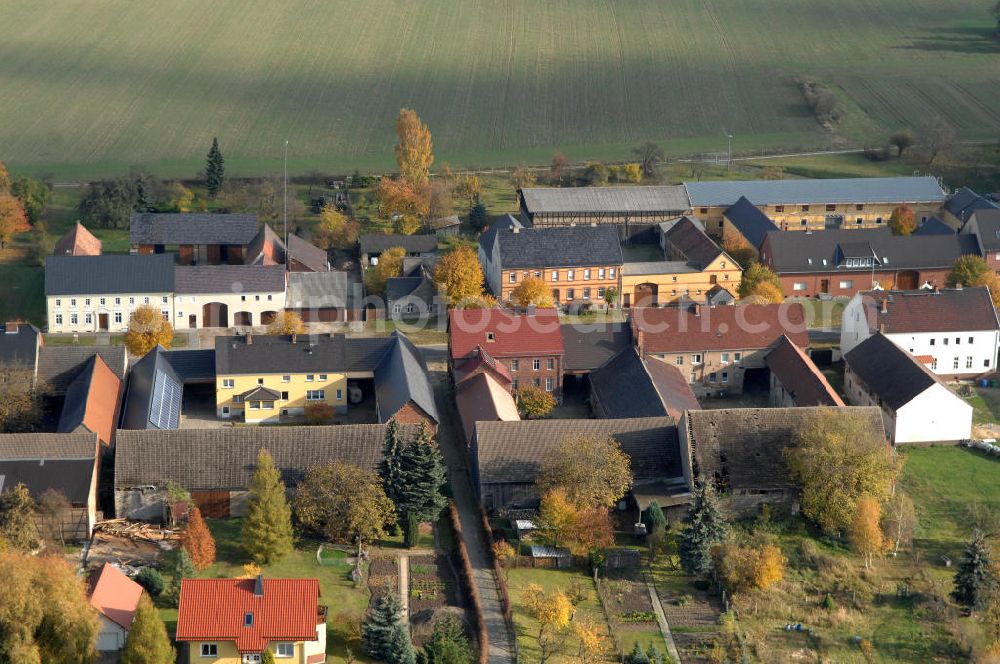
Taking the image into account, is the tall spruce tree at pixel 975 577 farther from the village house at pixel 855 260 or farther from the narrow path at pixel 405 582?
the village house at pixel 855 260

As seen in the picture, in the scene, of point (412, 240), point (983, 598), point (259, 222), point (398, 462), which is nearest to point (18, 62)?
point (259, 222)

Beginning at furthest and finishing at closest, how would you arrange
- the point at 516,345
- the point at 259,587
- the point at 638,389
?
the point at 516,345 → the point at 638,389 → the point at 259,587

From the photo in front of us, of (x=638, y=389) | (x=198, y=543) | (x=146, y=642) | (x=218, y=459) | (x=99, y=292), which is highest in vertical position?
(x=99, y=292)

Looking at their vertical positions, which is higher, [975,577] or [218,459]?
[218,459]

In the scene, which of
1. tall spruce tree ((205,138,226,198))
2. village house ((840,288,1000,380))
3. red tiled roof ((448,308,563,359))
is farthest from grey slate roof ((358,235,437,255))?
village house ((840,288,1000,380))

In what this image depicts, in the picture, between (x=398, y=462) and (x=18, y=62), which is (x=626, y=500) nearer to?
(x=398, y=462)

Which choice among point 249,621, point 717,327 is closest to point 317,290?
point 717,327

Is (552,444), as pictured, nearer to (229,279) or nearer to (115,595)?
(115,595)
